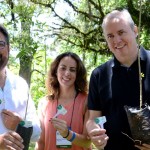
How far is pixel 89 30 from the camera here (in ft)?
A: 25.4

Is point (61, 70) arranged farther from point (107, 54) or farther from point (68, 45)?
point (68, 45)

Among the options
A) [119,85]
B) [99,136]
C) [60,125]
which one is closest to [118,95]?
[119,85]

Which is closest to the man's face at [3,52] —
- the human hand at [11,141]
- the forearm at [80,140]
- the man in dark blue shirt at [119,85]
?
the human hand at [11,141]

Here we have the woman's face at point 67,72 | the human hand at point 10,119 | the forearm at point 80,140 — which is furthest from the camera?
the woman's face at point 67,72

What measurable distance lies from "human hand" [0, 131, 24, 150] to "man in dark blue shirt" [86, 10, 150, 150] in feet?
2.22

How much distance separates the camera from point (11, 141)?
1686mm

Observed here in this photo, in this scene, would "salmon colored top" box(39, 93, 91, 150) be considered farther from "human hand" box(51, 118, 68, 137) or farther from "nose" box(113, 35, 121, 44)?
"nose" box(113, 35, 121, 44)

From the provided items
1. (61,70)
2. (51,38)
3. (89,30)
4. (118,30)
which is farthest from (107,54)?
(118,30)

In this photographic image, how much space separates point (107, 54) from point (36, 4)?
233 cm

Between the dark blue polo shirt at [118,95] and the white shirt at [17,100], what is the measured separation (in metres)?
0.58

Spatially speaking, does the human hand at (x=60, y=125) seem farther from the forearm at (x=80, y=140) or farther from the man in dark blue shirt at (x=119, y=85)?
the man in dark blue shirt at (x=119, y=85)

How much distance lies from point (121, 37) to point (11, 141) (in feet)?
3.64

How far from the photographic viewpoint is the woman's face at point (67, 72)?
9.96 feet

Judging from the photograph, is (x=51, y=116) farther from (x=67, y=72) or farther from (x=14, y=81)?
(x=14, y=81)
